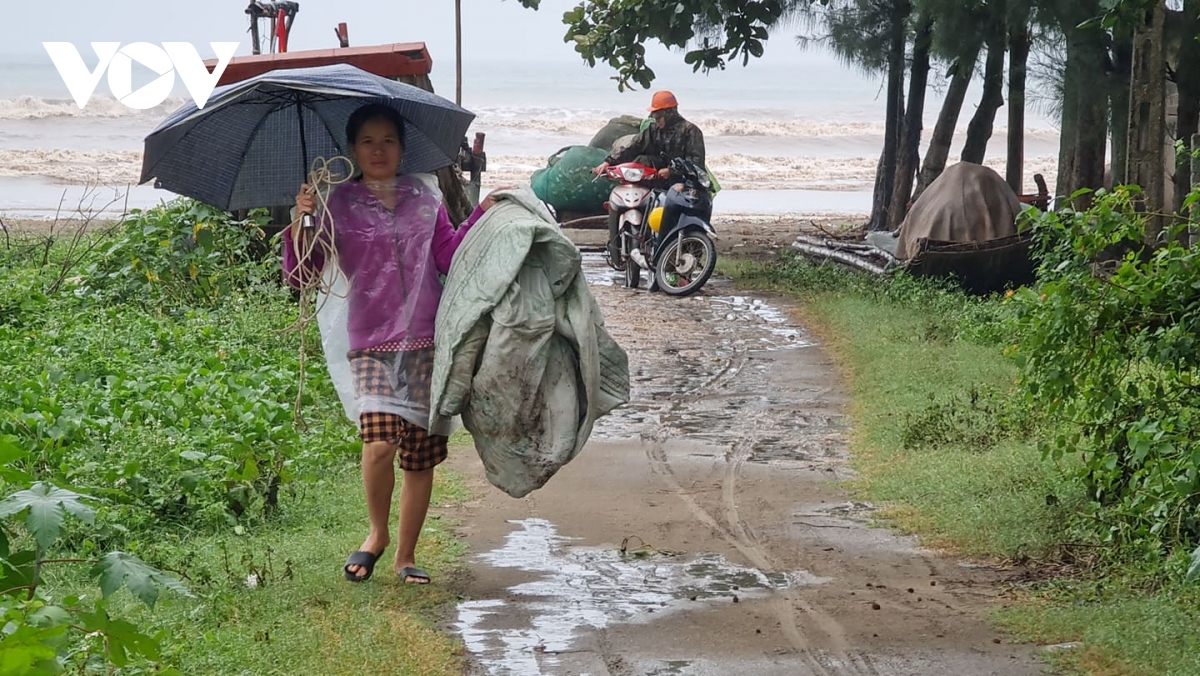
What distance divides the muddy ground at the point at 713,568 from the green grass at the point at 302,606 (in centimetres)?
15

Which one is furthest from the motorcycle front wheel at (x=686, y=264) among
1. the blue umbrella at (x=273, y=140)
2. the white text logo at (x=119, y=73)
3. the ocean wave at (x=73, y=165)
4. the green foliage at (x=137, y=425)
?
the white text logo at (x=119, y=73)

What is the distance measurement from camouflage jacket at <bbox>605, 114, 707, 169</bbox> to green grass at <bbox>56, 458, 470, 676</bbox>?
30.8 ft

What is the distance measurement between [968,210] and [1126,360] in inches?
316

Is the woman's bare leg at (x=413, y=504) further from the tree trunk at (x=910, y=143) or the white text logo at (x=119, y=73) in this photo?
the white text logo at (x=119, y=73)

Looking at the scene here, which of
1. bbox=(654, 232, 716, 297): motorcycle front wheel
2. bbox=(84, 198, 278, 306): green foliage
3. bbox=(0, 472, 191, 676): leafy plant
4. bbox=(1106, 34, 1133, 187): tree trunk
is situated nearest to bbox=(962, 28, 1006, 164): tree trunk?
bbox=(1106, 34, 1133, 187): tree trunk

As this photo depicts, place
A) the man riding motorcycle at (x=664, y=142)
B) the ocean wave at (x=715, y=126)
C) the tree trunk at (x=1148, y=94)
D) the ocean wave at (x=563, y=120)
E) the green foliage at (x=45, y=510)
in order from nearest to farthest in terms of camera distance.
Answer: the green foliage at (x=45, y=510), the tree trunk at (x=1148, y=94), the man riding motorcycle at (x=664, y=142), the ocean wave at (x=563, y=120), the ocean wave at (x=715, y=126)

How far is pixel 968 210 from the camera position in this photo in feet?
45.9

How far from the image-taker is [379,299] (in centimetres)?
543

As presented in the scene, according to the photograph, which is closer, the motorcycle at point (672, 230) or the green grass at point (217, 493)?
the green grass at point (217, 493)

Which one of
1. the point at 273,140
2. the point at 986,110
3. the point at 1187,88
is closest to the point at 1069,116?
the point at 1187,88

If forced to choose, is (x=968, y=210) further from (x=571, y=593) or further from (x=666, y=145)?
(x=571, y=593)

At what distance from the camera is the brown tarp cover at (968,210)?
1396cm

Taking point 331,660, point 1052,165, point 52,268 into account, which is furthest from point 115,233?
point 1052,165

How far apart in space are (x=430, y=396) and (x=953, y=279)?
924 cm
